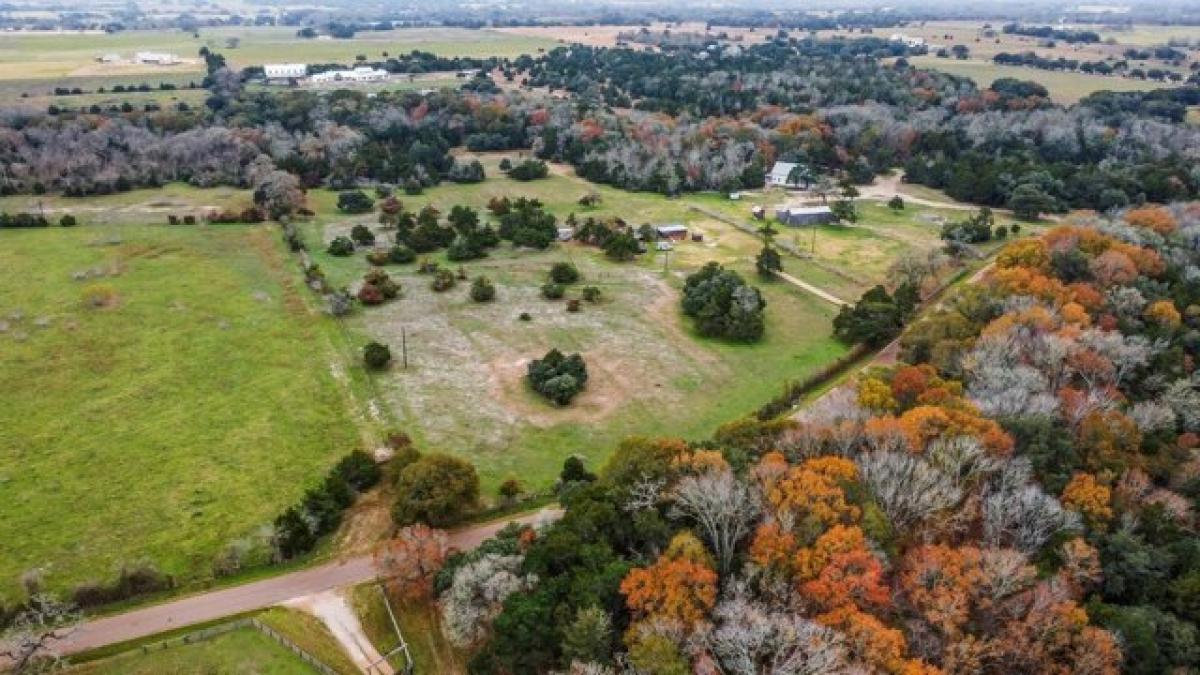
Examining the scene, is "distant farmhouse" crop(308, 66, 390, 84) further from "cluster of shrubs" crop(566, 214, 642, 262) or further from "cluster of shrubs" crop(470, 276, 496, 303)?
"cluster of shrubs" crop(470, 276, 496, 303)

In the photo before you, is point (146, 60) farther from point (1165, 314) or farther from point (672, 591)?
point (1165, 314)

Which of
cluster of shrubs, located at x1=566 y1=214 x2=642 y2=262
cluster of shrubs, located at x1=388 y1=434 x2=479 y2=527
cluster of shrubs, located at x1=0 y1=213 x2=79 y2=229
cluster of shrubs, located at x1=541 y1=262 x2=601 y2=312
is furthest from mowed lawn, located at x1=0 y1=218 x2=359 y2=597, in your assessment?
cluster of shrubs, located at x1=566 y1=214 x2=642 y2=262

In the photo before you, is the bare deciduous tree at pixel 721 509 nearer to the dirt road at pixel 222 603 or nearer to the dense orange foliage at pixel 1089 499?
the dirt road at pixel 222 603

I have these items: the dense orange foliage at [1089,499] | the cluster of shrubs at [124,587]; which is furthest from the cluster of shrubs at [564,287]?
the dense orange foliage at [1089,499]

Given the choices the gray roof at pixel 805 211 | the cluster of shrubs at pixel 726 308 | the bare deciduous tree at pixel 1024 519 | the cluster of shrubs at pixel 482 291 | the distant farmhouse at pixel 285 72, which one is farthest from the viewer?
the distant farmhouse at pixel 285 72

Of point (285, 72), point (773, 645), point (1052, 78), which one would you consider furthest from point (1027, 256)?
point (285, 72)

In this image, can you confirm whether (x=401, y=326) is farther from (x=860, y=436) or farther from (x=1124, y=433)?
(x=1124, y=433)

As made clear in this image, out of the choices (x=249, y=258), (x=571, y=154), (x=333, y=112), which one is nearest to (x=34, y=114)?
(x=333, y=112)
